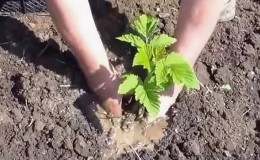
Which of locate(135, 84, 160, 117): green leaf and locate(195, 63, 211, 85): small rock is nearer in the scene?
locate(135, 84, 160, 117): green leaf

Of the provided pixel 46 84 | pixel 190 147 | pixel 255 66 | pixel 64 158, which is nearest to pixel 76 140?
pixel 64 158

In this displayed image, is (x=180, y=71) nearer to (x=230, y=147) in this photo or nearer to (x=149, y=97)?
(x=149, y=97)

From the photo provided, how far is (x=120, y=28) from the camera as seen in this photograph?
248 centimetres

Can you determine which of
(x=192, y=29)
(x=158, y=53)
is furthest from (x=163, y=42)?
(x=192, y=29)

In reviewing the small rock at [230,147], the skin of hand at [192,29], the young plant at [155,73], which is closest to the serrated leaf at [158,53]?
the young plant at [155,73]

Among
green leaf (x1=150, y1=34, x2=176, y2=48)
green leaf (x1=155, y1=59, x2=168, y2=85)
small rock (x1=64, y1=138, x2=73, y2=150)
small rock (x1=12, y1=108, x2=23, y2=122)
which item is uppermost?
green leaf (x1=150, y1=34, x2=176, y2=48)

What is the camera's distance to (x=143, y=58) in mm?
2066

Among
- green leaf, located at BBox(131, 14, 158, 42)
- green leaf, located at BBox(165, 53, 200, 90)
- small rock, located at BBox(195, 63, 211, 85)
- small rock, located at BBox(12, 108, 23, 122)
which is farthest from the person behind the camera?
small rock, located at BBox(195, 63, 211, 85)

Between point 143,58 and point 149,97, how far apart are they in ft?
0.39

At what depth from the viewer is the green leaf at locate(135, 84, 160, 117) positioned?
204 cm

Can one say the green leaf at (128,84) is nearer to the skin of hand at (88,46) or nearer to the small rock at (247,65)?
the skin of hand at (88,46)

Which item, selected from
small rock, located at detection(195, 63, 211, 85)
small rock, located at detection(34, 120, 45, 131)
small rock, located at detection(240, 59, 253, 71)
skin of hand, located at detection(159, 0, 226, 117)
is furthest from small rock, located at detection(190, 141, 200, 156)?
small rock, located at detection(34, 120, 45, 131)

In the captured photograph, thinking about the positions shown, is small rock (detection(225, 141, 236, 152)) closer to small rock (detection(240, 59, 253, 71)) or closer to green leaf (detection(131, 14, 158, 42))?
small rock (detection(240, 59, 253, 71))

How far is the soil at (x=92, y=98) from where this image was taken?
7.26 feet
